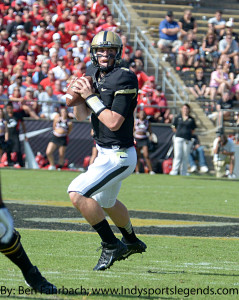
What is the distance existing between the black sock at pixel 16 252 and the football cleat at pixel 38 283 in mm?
40

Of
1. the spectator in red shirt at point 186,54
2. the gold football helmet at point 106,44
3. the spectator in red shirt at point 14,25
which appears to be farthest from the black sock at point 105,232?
the spectator in red shirt at point 186,54

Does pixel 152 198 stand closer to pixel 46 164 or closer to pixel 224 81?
pixel 46 164

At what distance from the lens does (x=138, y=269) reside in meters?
6.50

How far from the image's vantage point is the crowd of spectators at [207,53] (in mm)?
22297

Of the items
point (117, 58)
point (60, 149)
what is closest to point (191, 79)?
point (60, 149)

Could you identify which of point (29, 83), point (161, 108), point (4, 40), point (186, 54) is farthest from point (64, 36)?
point (161, 108)

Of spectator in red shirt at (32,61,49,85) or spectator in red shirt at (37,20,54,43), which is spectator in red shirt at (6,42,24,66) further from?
spectator in red shirt at (32,61,49,85)

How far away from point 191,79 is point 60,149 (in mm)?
5365

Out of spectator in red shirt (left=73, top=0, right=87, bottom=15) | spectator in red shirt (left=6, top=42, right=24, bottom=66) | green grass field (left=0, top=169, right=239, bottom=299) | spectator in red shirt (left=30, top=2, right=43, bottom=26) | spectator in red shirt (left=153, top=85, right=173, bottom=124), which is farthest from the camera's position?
spectator in red shirt (left=73, top=0, right=87, bottom=15)

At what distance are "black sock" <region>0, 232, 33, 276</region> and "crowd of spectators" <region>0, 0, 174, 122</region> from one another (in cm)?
1504

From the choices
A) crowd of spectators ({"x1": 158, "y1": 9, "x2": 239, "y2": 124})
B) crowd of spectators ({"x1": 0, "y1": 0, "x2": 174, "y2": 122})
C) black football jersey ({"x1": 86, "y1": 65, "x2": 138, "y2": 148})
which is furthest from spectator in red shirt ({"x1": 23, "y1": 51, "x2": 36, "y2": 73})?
black football jersey ({"x1": 86, "y1": 65, "x2": 138, "y2": 148})

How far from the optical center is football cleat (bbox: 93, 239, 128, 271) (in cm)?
638

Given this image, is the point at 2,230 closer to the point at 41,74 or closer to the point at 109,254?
the point at 109,254

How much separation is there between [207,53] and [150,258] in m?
17.1
